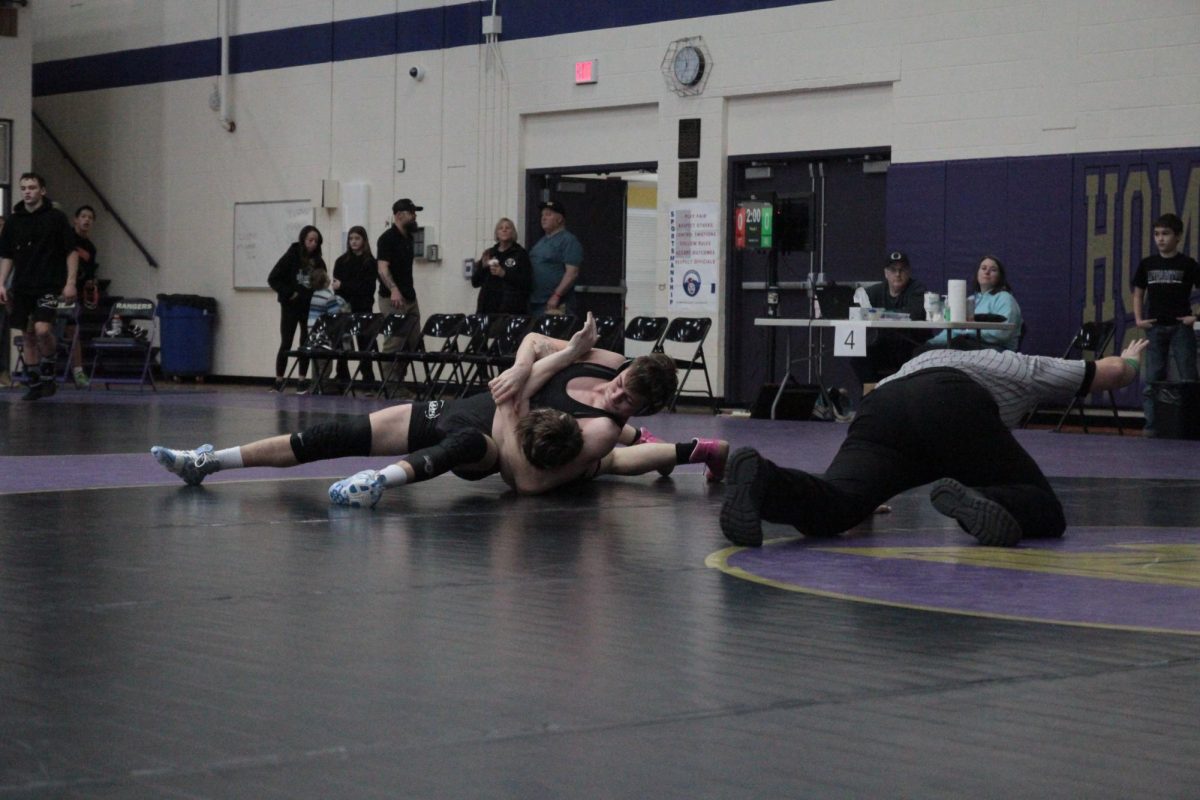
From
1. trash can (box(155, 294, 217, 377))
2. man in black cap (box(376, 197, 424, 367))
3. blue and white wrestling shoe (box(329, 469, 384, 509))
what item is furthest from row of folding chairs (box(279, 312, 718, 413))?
blue and white wrestling shoe (box(329, 469, 384, 509))

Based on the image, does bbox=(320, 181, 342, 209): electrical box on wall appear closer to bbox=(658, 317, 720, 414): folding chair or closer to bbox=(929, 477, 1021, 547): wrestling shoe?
bbox=(658, 317, 720, 414): folding chair

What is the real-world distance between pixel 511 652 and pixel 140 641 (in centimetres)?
82

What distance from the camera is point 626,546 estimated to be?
5844mm

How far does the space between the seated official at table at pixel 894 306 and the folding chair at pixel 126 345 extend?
7.26 m

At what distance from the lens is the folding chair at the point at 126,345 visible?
17625 millimetres

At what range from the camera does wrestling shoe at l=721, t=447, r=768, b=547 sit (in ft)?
18.0

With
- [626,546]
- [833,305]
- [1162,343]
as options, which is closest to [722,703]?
[626,546]

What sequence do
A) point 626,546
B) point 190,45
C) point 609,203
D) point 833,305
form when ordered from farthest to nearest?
point 190,45, point 609,203, point 833,305, point 626,546

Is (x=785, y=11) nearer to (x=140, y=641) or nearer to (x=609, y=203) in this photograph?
(x=609, y=203)

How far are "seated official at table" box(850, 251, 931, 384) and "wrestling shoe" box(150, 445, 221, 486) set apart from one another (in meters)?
7.82

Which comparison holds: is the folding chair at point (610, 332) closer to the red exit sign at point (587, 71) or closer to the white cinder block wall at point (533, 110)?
the white cinder block wall at point (533, 110)

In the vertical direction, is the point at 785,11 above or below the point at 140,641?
above

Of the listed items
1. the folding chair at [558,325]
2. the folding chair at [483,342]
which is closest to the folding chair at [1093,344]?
the folding chair at [558,325]

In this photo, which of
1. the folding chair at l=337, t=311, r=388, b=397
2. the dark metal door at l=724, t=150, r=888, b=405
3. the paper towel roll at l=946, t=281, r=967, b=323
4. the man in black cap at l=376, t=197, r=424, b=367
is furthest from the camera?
the man in black cap at l=376, t=197, r=424, b=367
